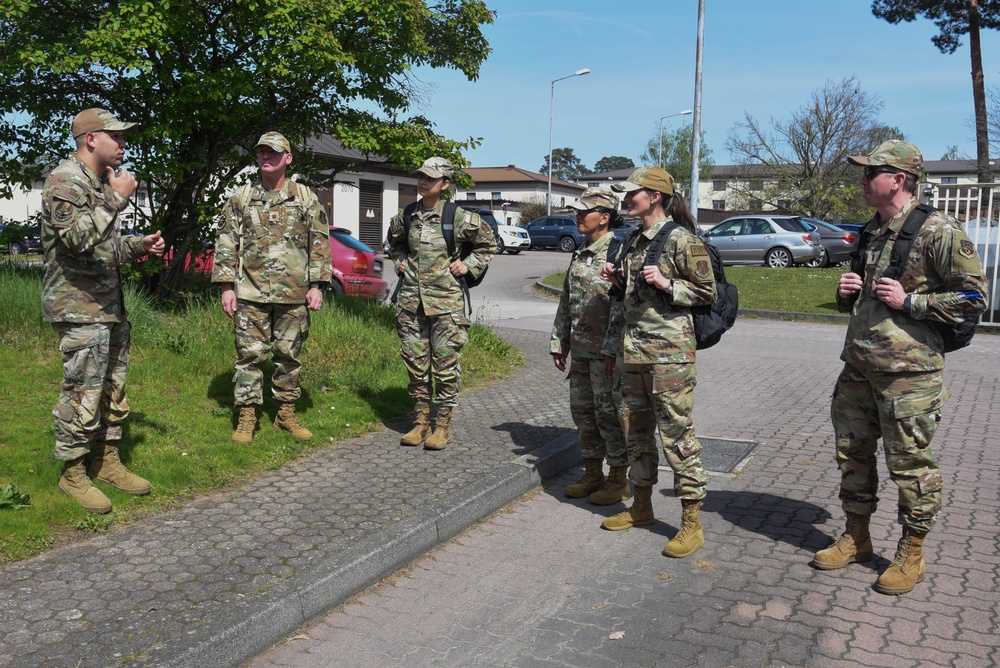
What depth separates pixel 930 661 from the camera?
339cm

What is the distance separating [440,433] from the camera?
626 cm

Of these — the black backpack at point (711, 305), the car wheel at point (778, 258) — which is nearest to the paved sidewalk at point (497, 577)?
the black backpack at point (711, 305)

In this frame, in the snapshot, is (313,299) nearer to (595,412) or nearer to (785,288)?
(595,412)

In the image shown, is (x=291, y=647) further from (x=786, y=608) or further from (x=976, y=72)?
(x=976, y=72)

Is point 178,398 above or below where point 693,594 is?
above

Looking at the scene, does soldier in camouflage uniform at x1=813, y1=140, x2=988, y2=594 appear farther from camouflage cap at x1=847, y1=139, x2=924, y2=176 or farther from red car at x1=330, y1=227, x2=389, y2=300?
red car at x1=330, y1=227, x2=389, y2=300

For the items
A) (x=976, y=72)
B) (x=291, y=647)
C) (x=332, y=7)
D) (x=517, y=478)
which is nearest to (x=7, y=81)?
(x=332, y=7)

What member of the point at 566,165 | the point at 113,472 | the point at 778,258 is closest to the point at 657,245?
the point at 113,472

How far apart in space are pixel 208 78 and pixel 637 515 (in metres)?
6.06

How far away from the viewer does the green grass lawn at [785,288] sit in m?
16.3

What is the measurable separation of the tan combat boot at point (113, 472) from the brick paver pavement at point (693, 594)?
1.61m

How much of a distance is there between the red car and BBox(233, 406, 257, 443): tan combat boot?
247 inches

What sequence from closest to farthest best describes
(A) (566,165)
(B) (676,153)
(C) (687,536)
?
(C) (687,536) → (B) (676,153) → (A) (566,165)

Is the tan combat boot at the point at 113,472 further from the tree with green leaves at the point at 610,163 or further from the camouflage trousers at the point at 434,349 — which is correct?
the tree with green leaves at the point at 610,163
